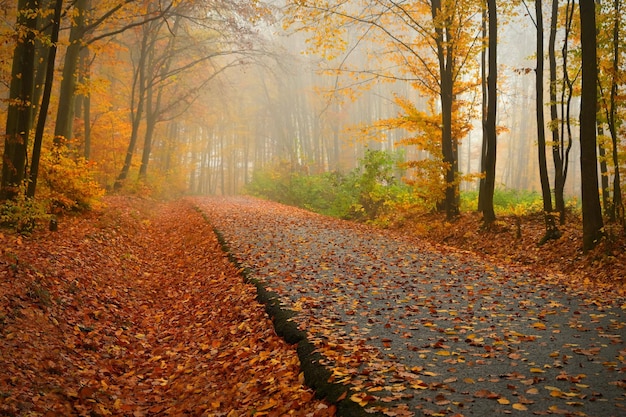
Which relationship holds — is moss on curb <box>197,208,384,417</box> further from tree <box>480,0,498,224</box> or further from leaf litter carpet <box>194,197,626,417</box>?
tree <box>480,0,498,224</box>

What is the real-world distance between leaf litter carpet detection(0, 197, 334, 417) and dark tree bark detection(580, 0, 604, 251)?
271 inches

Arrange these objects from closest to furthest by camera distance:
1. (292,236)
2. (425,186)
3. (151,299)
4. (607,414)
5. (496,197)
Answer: (607,414), (151,299), (292,236), (425,186), (496,197)

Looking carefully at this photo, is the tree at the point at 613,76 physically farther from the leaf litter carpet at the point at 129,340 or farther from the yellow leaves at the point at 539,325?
the leaf litter carpet at the point at 129,340

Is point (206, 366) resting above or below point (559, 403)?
below

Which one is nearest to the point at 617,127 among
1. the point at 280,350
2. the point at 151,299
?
the point at 280,350

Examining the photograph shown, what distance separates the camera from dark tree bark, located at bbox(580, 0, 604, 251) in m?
9.23

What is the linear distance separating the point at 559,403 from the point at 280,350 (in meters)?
2.85

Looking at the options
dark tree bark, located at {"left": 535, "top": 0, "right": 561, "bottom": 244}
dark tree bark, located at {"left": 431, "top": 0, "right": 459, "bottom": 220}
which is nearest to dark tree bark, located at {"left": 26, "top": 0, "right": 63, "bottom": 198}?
dark tree bark, located at {"left": 431, "top": 0, "right": 459, "bottom": 220}

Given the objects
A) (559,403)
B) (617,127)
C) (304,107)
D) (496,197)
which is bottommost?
(559,403)

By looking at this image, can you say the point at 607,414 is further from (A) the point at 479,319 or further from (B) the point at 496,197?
(B) the point at 496,197

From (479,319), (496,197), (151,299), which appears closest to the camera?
(479,319)

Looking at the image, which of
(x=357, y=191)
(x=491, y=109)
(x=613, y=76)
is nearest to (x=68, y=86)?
(x=491, y=109)

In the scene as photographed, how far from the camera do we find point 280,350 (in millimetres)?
5449

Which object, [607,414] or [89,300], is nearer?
[607,414]
